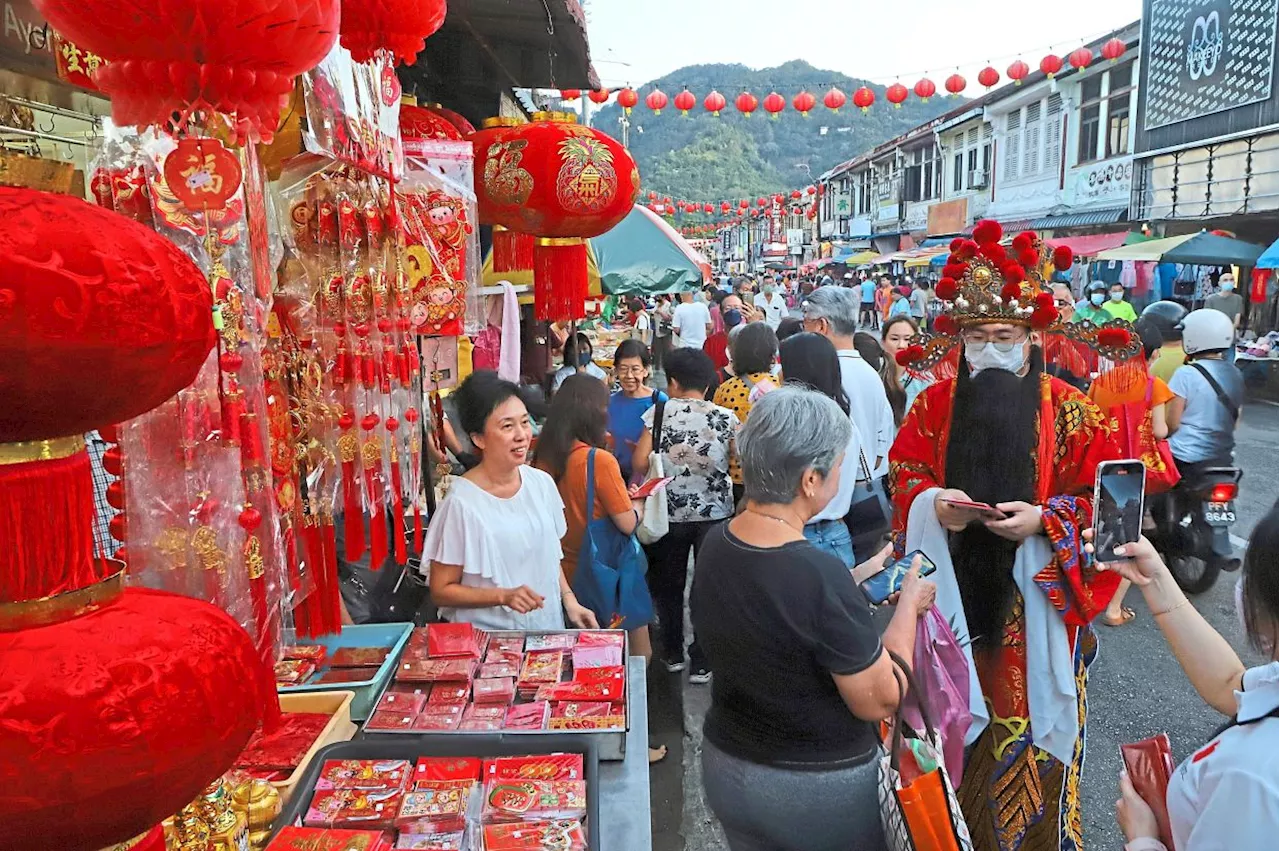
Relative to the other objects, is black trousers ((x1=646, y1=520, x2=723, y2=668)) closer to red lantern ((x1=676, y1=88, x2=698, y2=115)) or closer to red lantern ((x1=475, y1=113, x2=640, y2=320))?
red lantern ((x1=475, y1=113, x2=640, y2=320))

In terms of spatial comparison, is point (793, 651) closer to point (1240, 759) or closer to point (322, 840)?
point (1240, 759)

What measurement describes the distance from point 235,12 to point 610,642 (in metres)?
2.22

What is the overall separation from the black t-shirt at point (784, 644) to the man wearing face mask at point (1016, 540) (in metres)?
0.88

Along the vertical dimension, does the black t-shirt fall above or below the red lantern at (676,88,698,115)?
below

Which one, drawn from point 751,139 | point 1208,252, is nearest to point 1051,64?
point 1208,252

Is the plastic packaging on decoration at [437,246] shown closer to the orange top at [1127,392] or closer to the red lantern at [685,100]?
the orange top at [1127,392]

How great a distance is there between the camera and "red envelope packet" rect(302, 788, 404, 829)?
204 centimetres

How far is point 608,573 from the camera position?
387 cm

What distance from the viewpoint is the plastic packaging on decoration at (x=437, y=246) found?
252 centimetres

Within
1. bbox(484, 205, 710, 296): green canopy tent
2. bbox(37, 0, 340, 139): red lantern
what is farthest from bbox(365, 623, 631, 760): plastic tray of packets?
bbox(484, 205, 710, 296): green canopy tent

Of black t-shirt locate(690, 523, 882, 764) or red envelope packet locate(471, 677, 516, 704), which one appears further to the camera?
red envelope packet locate(471, 677, 516, 704)

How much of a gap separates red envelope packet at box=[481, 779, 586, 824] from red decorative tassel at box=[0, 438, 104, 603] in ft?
→ 4.66

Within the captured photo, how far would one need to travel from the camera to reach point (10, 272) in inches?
29.5

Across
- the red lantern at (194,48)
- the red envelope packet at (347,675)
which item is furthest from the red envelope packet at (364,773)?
the red lantern at (194,48)
